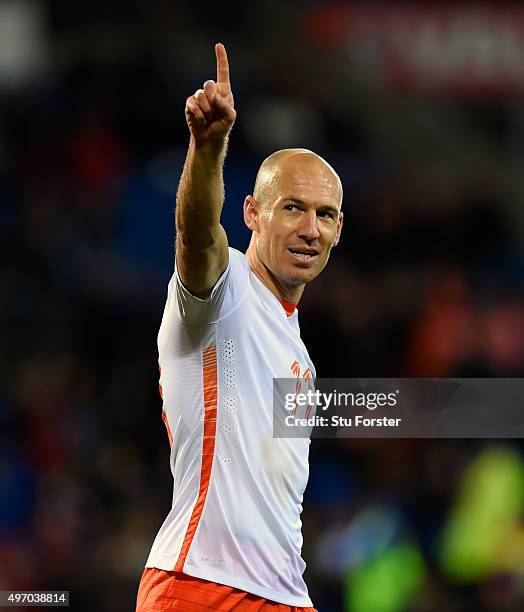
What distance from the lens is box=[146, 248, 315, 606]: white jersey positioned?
10.3ft

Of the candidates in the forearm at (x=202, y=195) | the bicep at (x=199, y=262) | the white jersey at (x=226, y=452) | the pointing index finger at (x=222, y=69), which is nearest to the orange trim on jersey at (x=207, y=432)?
the white jersey at (x=226, y=452)

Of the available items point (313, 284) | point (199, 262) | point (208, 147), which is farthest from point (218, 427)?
point (313, 284)

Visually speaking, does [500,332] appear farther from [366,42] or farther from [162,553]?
[162,553]

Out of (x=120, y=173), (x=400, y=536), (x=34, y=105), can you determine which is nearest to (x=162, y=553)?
(x=400, y=536)

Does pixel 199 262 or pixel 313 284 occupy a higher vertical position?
pixel 313 284

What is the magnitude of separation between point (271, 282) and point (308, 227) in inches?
8.1

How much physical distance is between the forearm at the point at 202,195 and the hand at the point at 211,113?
0.07 ft

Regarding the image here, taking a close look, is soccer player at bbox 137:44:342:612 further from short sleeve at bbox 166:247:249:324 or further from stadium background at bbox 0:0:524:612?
stadium background at bbox 0:0:524:612

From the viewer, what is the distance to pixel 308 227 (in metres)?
3.46

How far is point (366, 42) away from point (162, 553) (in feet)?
30.6

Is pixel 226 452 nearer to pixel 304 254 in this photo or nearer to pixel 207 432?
pixel 207 432

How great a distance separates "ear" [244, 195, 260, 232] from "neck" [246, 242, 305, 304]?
73 mm

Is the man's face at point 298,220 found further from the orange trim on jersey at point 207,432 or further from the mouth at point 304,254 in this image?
the orange trim on jersey at point 207,432

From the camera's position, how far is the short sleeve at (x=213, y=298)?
3.09 meters
